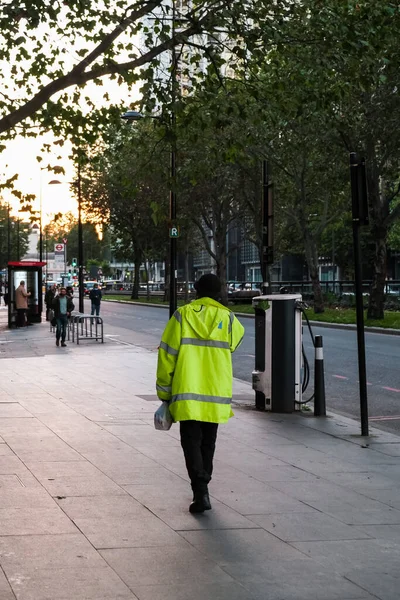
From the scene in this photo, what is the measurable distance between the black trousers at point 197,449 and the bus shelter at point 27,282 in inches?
1315

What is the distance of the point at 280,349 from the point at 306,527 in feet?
20.6

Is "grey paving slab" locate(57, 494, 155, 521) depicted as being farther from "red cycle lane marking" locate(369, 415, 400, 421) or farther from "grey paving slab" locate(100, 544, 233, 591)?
"red cycle lane marking" locate(369, 415, 400, 421)

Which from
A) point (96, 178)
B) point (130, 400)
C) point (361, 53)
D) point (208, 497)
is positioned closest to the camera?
point (208, 497)

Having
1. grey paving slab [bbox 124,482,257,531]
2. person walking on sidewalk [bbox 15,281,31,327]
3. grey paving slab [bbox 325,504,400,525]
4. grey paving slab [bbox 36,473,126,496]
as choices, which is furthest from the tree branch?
person walking on sidewalk [bbox 15,281,31,327]

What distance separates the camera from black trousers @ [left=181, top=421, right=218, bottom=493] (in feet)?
24.1

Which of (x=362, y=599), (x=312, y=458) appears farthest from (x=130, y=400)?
(x=362, y=599)

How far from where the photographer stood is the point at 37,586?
207 inches

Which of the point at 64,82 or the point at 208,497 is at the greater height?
the point at 64,82

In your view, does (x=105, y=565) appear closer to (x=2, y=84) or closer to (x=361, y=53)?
(x=361, y=53)

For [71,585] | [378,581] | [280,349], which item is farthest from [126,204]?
[71,585]

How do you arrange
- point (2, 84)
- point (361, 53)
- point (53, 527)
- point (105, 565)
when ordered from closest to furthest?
point (105, 565) → point (53, 527) → point (361, 53) → point (2, 84)

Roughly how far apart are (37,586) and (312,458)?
15.9 ft

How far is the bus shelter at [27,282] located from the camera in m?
40.9

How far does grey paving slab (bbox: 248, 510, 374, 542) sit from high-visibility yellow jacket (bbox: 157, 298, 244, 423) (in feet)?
2.60
